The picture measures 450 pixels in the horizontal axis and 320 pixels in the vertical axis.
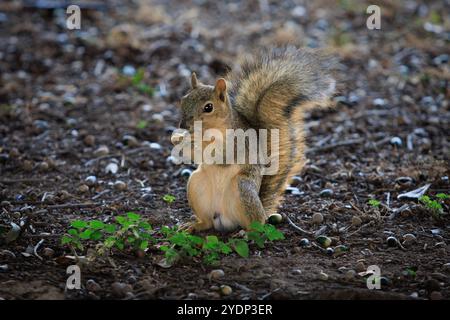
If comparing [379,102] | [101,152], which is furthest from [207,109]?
[379,102]

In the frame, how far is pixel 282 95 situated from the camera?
329 centimetres

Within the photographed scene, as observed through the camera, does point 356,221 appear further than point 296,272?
Yes

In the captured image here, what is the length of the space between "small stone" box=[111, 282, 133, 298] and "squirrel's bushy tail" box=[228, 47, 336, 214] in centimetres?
99

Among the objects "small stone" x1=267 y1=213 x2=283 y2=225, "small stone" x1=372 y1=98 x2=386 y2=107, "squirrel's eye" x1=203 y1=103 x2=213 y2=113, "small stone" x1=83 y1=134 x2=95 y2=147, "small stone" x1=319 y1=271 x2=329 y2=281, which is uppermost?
"small stone" x1=372 y1=98 x2=386 y2=107

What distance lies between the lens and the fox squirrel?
3.13m

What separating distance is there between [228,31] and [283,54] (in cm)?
388

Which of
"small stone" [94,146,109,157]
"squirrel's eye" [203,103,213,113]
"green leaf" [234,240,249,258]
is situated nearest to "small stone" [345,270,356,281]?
"green leaf" [234,240,249,258]

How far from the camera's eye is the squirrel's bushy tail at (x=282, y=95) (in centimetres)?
329

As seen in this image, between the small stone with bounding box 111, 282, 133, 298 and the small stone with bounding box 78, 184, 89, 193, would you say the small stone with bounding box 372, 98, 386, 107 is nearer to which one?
the small stone with bounding box 78, 184, 89, 193

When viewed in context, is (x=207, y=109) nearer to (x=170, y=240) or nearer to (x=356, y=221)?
(x=170, y=240)

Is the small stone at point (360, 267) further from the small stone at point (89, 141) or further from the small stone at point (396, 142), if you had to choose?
the small stone at point (89, 141)

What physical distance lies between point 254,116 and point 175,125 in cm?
182
